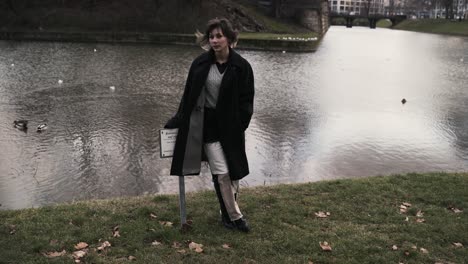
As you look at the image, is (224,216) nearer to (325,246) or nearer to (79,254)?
(325,246)

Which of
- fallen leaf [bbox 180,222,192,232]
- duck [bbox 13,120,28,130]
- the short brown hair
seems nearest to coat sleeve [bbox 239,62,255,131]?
the short brown hair

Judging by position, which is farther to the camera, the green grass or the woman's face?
the green grass

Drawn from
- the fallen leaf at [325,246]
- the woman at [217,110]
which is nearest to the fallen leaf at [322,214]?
the fallen leaf at [325,246]

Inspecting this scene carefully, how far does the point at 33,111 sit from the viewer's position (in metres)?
14.8

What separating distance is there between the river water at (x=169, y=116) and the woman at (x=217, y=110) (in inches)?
150

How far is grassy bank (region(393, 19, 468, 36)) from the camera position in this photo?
76.4m

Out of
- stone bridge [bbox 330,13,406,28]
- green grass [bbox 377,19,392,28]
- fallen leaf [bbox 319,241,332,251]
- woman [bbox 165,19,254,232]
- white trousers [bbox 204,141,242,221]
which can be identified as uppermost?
stone bridge [bbox 330,13,406,28]

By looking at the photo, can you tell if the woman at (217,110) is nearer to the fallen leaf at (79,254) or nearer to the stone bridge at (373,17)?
the fallen leaf at (79,254)

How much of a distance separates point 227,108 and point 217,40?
73 centimetres

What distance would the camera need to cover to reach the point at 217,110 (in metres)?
4.89

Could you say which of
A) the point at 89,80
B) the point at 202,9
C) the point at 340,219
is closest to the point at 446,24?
the point at 202,9

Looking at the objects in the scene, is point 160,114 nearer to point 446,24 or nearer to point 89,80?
point 89,80

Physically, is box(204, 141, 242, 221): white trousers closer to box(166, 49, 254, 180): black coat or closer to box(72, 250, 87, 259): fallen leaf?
box(166, 49, 254, 180): black coat

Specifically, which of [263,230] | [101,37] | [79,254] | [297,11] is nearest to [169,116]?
[263,230]
